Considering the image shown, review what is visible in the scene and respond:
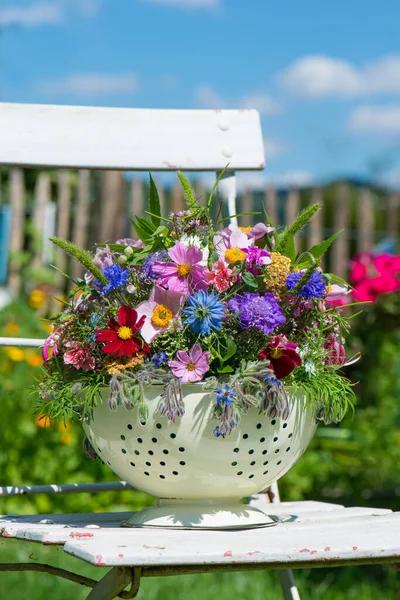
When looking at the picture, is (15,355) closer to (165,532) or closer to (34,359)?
(34,359)

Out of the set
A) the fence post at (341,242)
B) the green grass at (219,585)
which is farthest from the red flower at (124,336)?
the fence post at (341,242)

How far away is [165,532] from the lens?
1025 millimetres

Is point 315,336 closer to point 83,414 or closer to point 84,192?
point 83,414

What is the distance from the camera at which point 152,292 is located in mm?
1067

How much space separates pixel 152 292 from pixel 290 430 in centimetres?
23

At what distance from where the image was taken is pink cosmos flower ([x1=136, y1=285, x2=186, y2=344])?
1.04 meters

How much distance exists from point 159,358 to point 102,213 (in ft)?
13.2

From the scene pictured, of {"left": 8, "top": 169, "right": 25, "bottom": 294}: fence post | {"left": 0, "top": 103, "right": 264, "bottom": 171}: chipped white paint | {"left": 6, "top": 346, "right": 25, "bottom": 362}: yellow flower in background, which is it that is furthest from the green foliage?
{"left": 8, "top": 169, "right": 25, "bottom": 294}: fence post

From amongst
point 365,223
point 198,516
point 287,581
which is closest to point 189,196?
point 198,516

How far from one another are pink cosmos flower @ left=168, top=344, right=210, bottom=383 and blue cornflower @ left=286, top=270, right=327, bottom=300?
0.44ft

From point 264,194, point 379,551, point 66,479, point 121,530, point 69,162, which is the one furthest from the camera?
point 264,194

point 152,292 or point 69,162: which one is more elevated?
point 69,162

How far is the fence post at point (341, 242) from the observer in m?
5.26

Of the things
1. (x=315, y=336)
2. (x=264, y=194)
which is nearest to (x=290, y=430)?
(x=315, y=336)
